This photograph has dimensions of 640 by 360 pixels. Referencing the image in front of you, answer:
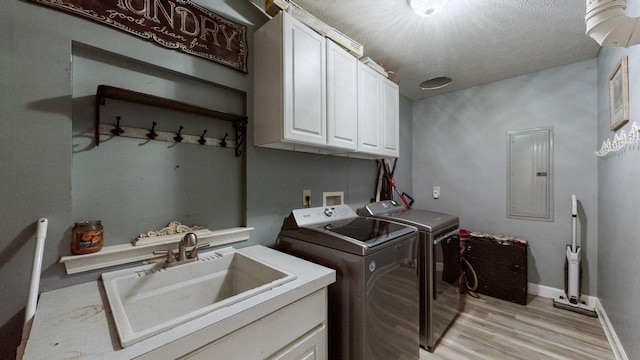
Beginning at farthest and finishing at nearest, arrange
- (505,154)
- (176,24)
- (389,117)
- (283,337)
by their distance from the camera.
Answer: (505,154) < (389,117) < (176,24) < (283,337)

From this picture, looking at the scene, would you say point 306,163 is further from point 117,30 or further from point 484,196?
point 484,196

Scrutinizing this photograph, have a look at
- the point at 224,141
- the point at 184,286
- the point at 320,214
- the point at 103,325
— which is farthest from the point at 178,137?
the point at 320,214

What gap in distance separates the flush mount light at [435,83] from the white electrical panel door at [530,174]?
35.9 inches

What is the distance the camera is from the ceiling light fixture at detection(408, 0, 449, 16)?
4.81ft

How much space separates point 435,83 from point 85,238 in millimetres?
3305

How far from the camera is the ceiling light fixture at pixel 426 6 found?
4.81ft

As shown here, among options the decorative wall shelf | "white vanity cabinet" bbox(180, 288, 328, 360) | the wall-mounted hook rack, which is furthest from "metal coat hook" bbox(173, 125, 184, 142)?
"white vanity cabinet" bbox(180, 288, 328, 360)

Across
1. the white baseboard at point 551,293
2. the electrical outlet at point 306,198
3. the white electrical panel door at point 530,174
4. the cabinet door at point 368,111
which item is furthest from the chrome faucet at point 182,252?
the white baseboard at point 551,293

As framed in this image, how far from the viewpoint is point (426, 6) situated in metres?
1.49

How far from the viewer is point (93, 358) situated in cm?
57

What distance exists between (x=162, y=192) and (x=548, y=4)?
8.62ft

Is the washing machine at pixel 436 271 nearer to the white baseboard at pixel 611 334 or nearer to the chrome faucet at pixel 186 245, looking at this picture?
the white baseboard at pixel 611 334

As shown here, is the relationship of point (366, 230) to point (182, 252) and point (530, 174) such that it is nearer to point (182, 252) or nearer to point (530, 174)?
point (182, 252)

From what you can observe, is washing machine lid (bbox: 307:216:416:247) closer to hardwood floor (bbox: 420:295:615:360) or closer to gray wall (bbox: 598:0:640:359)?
hardwood floor (bbox: 420:295:615:360)
